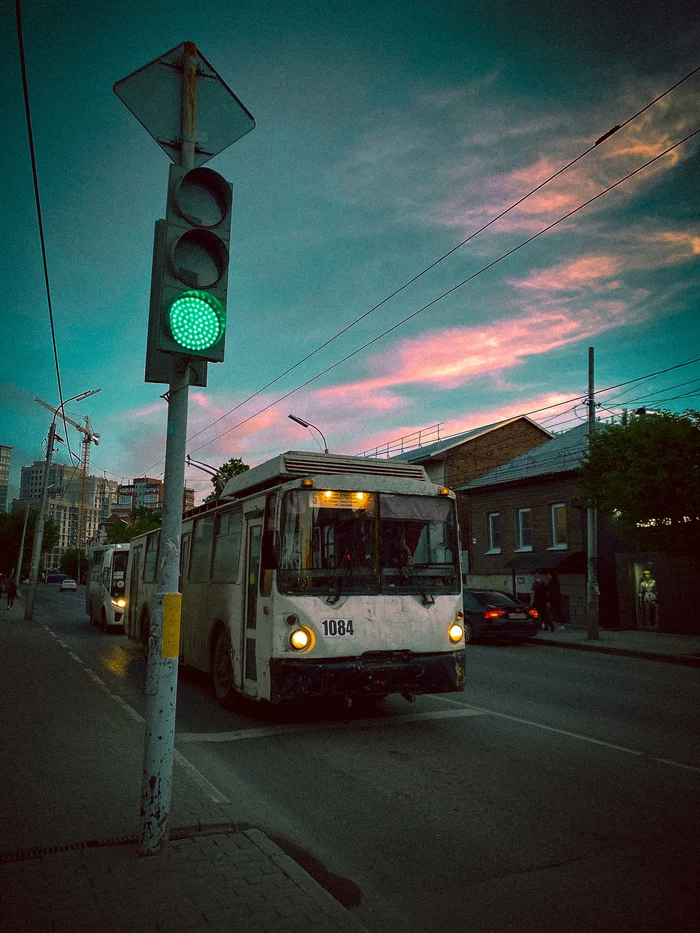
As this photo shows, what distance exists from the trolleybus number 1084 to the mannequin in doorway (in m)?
20.0

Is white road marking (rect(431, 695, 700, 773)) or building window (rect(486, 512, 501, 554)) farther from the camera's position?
building window (rect(486, 512, 501, 554))

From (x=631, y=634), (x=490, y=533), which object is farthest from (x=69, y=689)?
(x=490, y=533)

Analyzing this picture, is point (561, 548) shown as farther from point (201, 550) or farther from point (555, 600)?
point (201, 550)

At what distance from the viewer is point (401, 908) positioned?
359cm

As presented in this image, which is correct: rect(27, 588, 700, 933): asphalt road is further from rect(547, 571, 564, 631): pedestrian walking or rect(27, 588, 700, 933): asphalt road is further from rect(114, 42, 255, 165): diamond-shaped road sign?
rect(547, 571, 564, 631): pedestrian walking

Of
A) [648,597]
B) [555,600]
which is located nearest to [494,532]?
[555,600]

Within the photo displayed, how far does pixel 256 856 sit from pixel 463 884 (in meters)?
1.18

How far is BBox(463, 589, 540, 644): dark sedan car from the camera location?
18.8 meters

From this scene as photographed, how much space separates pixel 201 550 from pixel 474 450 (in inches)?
1262

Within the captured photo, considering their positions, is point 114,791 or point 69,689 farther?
point 69,689

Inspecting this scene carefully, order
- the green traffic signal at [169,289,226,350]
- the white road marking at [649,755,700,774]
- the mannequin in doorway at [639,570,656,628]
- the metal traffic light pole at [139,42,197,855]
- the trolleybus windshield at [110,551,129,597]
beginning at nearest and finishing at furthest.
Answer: the metal traffic light pole at [139,42,197,855]
the green traffic signal at [169,289,226,350]
the white road marking at [649,755,700,774]
the trolleybus windshield at [110,551,129,597]
the mannequin in doorway at [639,570,656,628]

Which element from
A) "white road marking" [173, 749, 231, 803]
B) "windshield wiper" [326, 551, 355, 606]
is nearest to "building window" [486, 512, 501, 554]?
"windshield wiper" [326, 551, 355, 606]

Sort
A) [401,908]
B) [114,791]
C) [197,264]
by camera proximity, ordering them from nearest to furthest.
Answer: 1. [401,908]
2. [197,264]
3. [114,791]

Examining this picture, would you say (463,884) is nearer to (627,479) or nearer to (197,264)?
(197,264)
